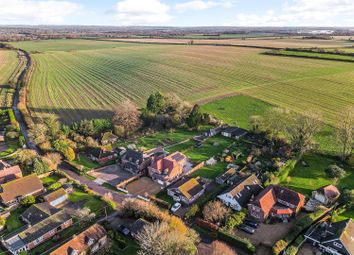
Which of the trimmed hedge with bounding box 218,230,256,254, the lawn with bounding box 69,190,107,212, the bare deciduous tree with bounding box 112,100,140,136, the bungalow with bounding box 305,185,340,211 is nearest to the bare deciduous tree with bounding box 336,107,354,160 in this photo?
the bungalow with bounding box 305,185,340,211

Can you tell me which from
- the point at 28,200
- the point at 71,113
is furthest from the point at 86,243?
the point at 71,113

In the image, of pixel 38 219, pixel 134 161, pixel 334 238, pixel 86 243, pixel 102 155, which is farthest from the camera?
A: pixel 102 155

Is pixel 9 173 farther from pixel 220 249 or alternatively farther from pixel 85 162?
pixel 220 249

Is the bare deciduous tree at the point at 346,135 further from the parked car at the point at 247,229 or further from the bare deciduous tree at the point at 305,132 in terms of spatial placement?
the parked car at the point at 247,229

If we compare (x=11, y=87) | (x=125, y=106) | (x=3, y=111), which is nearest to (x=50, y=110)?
(x=3, y=111)

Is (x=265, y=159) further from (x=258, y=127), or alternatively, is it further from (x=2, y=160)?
(x=2, y=160)
